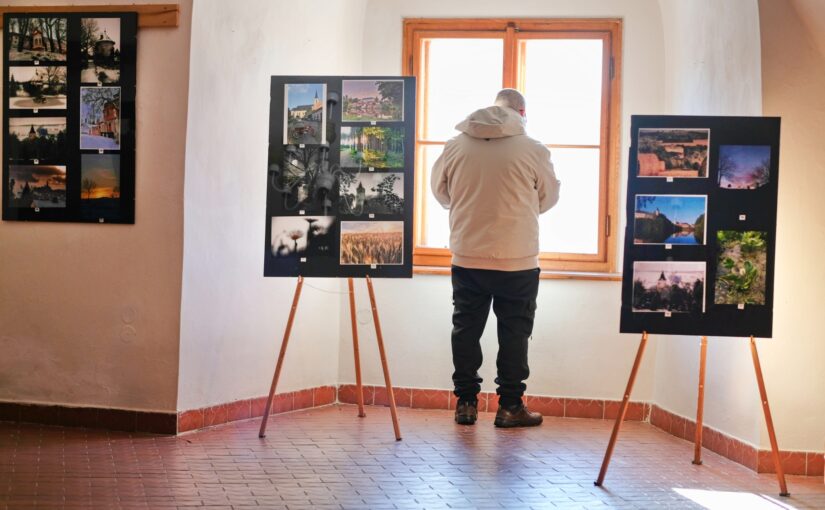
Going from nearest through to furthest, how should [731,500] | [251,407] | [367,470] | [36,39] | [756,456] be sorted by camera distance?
[731,500] < [367,470] < [756,456] < [36,39] < [251,407]

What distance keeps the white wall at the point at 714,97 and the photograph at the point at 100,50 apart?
10.1ft

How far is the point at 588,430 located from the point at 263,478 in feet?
7.12

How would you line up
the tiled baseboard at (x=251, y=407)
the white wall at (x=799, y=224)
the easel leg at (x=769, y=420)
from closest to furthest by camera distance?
1. the easel leg at (x=769, y=420)
2. the white wall at (x=799, y=224)
3. the tiled baseboard at (x=251, y=407)

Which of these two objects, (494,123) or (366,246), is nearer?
(366,246)

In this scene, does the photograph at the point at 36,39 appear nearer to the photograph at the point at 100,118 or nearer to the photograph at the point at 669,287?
the photograph at the point at 100,118

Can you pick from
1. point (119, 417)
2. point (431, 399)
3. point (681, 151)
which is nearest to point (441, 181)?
point (431, 399)

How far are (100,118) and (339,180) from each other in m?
1.31

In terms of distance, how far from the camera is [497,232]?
551cm

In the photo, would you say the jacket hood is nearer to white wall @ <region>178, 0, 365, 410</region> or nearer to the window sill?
the window sill

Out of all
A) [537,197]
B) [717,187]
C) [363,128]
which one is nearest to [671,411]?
[537,197]

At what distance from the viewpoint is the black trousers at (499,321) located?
5.60m

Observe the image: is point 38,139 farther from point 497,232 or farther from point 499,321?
point 499,321

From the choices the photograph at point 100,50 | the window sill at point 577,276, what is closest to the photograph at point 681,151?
the window sill at point 577,276

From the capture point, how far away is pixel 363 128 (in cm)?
532
